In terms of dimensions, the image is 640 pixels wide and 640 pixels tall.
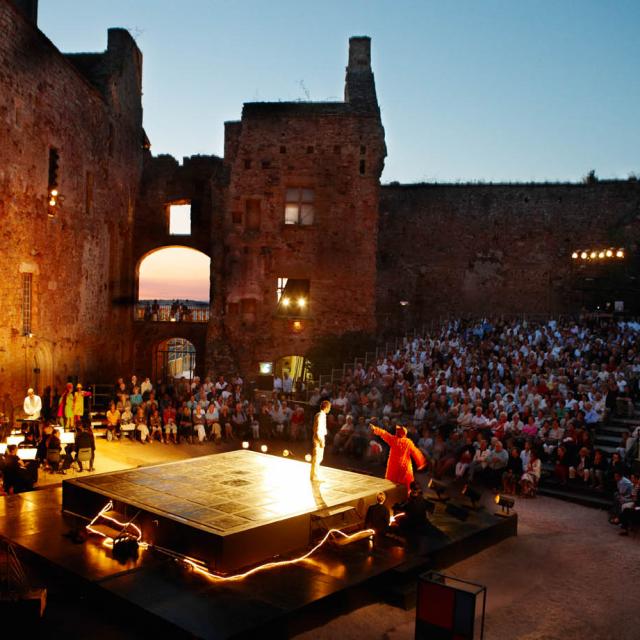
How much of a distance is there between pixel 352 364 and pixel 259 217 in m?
6.15

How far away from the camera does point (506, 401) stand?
51.1ft

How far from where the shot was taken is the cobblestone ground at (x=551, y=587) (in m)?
7.36

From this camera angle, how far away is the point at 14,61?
1612 cm

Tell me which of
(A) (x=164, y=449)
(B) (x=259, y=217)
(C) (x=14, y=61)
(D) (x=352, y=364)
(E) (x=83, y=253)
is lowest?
(A) (x=164, y=449)

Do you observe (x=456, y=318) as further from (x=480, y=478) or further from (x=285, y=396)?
(x=480, y=478)

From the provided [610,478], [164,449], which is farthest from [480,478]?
[164,449]

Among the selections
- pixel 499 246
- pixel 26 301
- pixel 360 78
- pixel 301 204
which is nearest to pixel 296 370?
pixel 301 204

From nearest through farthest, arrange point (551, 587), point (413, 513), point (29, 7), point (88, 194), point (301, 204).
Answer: point (551, 587) < point (413, 513) < point (29, 7) < point (88, 194) < point (301, 204)

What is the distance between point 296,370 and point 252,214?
7082 millimetres

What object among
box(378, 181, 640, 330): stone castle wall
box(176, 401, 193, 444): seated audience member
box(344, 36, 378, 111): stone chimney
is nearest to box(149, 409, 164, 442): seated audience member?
box(176, 401, 193, 444): seated audience member

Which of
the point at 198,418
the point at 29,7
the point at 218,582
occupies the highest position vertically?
the point at 29,7

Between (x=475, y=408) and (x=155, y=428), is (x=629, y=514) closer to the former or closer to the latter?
(x=475, y=408)

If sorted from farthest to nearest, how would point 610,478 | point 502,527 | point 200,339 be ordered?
point 200,339 → point 610,478 → point 502,527

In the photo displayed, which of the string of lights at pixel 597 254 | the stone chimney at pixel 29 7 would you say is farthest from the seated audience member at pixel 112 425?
the string of lights at pixel 597 254
